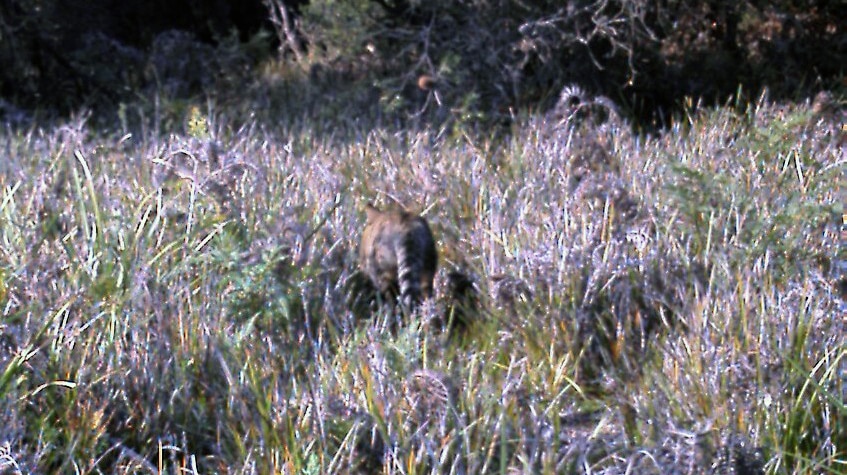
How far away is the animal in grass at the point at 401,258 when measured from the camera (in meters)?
4.19

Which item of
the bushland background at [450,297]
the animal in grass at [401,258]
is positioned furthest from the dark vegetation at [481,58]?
the animal in grass at [401,258]

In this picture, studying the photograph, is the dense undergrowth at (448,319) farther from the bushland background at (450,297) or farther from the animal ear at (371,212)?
the animal ear at (371,212)

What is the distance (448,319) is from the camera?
4309 mm

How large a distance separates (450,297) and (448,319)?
0.30 feet

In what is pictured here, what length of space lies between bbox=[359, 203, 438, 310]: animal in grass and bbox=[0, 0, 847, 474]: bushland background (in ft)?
0.31

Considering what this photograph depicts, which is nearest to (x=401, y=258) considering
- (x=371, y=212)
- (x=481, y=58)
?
(x=371, y=212)

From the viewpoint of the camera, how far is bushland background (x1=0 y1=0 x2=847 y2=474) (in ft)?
10.4

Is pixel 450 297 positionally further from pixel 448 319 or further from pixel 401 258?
pixel 401 258

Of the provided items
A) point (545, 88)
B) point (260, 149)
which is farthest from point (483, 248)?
point (545, 88)

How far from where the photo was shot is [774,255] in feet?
13.8

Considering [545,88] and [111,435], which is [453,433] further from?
[545,88]

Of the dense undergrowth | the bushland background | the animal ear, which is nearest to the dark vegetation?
the bushland background

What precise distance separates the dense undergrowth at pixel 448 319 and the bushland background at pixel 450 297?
0.5 inches

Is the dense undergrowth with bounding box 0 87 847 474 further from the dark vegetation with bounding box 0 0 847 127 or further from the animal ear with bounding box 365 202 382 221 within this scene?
the dark vegetation with bounding box 0 0 847 127
